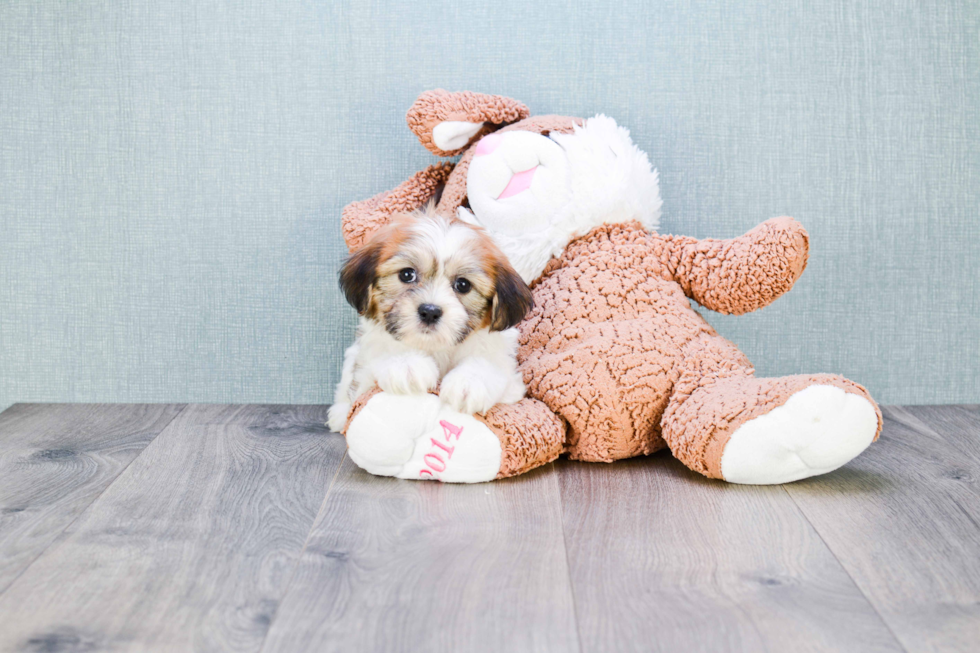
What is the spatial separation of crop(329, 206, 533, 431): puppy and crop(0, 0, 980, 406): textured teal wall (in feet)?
1.98

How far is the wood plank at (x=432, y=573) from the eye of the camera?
0.98 meters

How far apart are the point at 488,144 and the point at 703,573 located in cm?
101

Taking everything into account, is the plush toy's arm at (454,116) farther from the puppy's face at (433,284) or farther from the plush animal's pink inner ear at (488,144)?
the puppy's face at (433,284)

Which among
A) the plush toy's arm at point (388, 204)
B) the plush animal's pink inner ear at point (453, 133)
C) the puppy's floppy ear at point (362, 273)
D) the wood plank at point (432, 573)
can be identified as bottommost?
the wood plank at point (432, 573)

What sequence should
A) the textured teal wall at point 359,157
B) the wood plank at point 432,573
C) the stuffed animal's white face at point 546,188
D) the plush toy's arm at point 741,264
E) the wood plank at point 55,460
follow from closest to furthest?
the wood plank at point 432,573, the wood plank at point 55,460, the plush toy's arm at point 741,264, the stuffed animal's white face at point 546,188, the textured teal wall at point 359,157

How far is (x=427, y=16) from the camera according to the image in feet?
6.60

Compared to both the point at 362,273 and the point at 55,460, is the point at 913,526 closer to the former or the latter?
the point at 362,273

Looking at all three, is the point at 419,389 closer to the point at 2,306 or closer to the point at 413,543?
the point at 413,543

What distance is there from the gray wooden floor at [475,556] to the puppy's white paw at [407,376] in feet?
0.60

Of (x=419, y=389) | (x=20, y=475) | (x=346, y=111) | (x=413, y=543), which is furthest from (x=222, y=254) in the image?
(x=413, y=543)

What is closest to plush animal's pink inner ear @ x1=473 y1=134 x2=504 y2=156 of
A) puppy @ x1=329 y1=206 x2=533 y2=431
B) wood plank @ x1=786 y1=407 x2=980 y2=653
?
puppy @ x1=329 y1=206 x2=533 y2=431

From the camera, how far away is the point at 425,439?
1.46 metres

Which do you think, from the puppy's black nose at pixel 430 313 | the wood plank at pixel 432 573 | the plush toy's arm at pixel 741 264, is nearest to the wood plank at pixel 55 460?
the wood plank at pixel 432 573

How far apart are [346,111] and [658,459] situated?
1.14 meters
